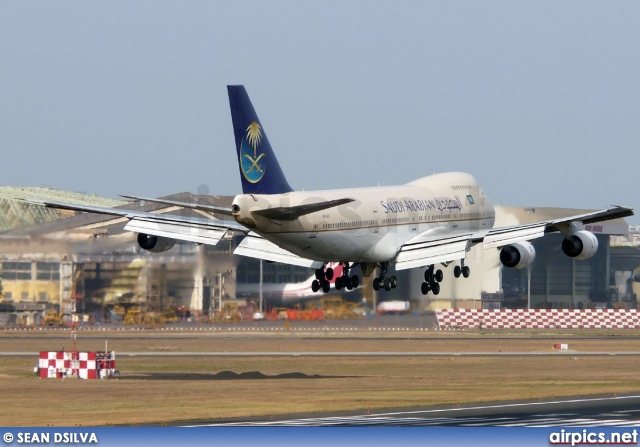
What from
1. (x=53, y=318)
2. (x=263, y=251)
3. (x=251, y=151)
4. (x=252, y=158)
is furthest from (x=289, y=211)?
(x=53, y=318)

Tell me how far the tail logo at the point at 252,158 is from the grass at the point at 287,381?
10665mm

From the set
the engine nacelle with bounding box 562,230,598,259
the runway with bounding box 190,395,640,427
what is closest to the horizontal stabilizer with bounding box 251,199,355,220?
the runway with bounding box 190,395,640,427

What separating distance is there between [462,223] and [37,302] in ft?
129

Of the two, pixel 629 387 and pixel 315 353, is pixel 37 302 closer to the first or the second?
pixel 315 353

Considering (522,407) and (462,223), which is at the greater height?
(462,223)

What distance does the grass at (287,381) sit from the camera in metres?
Result: 56.7

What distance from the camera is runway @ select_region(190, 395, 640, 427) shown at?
167 feet

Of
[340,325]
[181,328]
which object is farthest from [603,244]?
[181,328]

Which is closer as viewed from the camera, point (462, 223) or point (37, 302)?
point (462, 223)

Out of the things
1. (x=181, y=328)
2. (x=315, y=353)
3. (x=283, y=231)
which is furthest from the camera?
(x=181, y=328)

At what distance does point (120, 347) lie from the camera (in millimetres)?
93812

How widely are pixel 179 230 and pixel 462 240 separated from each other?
1555 cm

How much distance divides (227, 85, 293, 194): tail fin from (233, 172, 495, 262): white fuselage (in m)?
0.74

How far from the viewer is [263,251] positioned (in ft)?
240
